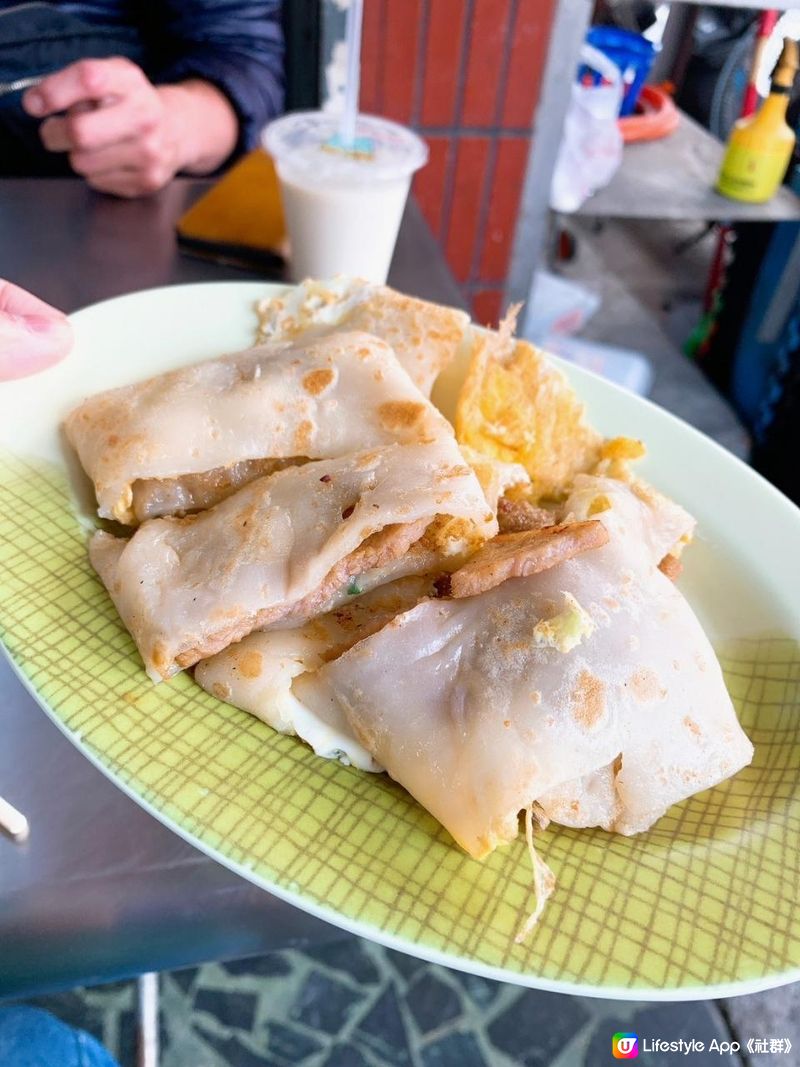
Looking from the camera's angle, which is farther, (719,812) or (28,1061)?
(28,1061)

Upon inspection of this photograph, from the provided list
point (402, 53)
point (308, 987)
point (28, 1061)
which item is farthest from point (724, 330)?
point (28, 1061)

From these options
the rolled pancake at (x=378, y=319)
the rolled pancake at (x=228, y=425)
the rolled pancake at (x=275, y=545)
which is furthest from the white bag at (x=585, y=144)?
the rolled pancake at (x=275, y=545)

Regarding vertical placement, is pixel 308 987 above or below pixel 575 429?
below

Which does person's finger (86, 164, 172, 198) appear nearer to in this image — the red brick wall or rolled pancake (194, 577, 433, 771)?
the red brick wall

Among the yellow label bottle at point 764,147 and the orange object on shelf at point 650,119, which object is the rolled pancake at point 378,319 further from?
the orange object on shelf at point 650,119

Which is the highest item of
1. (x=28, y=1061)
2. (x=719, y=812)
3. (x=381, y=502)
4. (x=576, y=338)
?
(x=381, y=502)

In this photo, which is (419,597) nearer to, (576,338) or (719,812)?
(719,812)

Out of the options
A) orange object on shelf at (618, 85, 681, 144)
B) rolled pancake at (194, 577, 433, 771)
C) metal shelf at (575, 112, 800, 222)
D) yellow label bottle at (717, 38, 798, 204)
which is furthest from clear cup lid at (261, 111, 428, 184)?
orange object on shelf at (618, 85, 681, 144)
